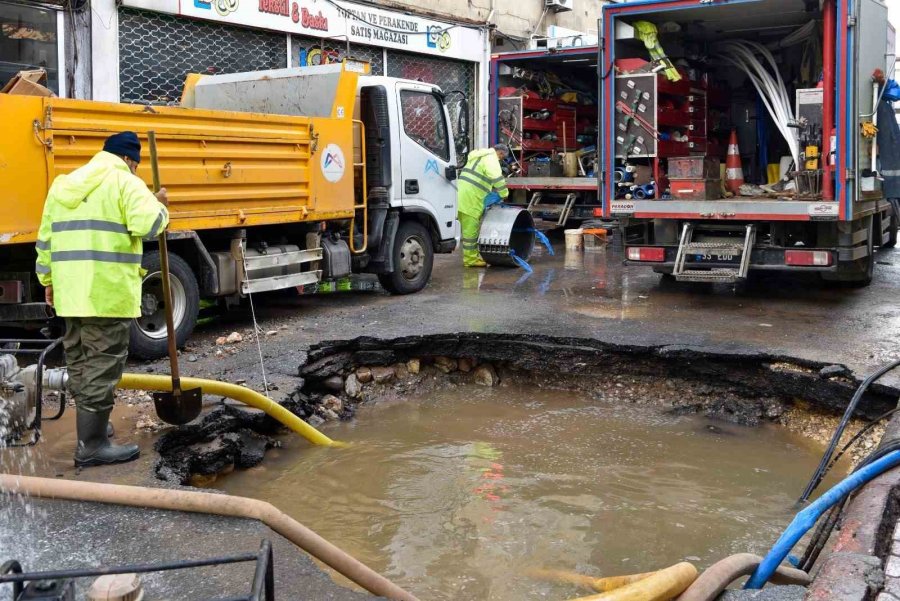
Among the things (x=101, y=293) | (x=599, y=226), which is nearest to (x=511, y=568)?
(x=101, y=293)

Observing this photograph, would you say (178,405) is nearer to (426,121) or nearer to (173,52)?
(426,121)

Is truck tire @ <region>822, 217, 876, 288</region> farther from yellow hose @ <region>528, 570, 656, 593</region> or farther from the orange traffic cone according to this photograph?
yellow hose @ <region>528, 570, 656, 593</region>

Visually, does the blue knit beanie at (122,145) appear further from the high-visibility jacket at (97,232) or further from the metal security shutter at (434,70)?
the metal security shutter at (434,70)

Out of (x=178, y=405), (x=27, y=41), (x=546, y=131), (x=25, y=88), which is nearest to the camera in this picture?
(x=178, y=405)

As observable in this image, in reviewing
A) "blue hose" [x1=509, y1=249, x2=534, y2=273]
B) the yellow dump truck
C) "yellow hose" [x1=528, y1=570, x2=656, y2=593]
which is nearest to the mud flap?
the yellow dump truck

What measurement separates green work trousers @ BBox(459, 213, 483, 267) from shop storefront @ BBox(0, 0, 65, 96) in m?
5.03

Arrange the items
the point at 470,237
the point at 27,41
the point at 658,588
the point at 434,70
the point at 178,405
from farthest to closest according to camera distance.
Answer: the point at 434,70, the point at 470,237, the point at 27,41, the point at 178,405, the point at 658,588

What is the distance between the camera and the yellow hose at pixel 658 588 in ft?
10.2

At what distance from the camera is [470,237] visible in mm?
11805

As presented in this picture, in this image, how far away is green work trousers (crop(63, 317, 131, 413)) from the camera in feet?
14.9

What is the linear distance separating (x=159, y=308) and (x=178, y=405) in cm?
213

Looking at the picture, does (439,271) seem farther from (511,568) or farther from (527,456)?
(511,568)

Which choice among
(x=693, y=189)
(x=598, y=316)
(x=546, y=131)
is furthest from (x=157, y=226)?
(x=546, y=131)

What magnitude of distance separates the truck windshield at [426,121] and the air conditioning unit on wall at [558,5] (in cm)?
960
